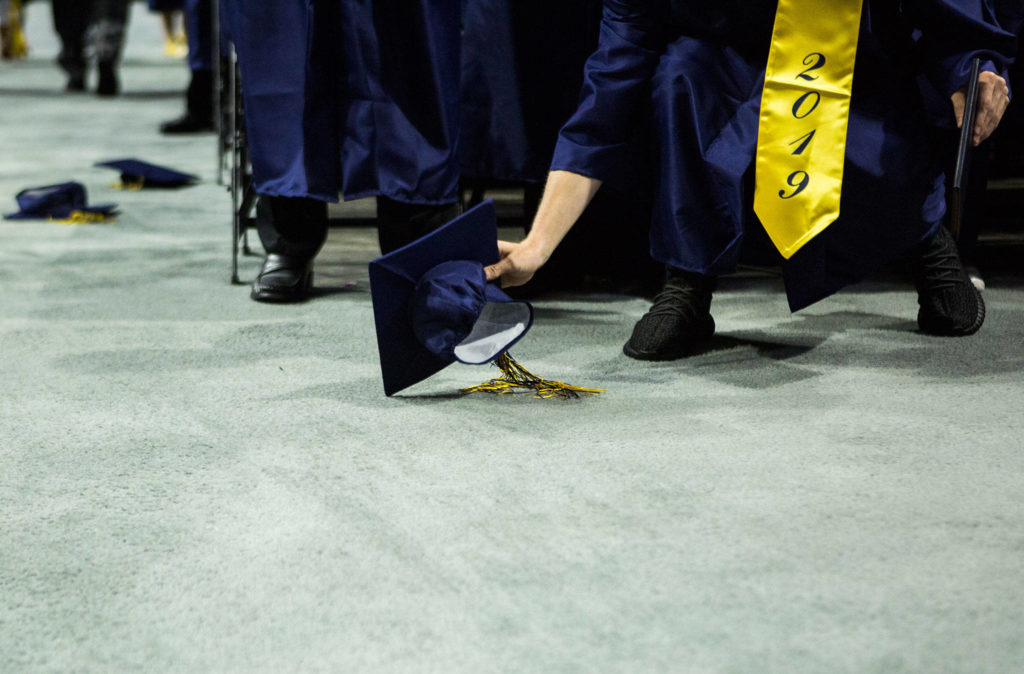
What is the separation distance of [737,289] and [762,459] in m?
0.89

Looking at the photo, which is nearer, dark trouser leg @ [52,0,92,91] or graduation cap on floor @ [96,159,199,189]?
graduation cap on floor @ [96,159,199,189]

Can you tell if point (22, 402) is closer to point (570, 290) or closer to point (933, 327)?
point (570, 290)

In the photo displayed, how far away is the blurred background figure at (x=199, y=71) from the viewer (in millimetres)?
3896

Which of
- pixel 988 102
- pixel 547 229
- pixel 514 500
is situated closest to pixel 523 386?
pixel 547 229

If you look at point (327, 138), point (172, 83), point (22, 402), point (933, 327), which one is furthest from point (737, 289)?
point (172, 83)

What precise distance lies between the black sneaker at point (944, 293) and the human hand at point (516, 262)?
65cm

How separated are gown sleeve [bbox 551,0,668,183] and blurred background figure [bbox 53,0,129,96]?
4542mm

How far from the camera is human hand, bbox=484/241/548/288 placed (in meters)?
1.33

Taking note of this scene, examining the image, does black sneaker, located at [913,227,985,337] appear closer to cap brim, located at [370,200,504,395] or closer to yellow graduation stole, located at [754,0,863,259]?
yellow graduation stole, located at [754,0,863,259]

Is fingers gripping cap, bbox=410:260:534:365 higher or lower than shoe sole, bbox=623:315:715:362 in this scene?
higher

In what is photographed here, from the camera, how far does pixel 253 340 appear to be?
65.2 inches

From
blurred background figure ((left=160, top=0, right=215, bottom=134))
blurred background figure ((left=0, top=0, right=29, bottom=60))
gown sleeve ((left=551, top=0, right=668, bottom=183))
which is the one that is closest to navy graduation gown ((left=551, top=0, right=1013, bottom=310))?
gown sleeve ((left=551, top=0, right=668, bottom=183))

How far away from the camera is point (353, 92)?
179cm

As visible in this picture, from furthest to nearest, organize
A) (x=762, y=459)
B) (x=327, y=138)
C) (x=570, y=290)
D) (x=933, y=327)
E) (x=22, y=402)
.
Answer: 1. (x=570, y=290)
2. (x=327, y=138)
3. (x=933, y=327)
4. (x=22, y=402)
5. (x=762, y=459)
